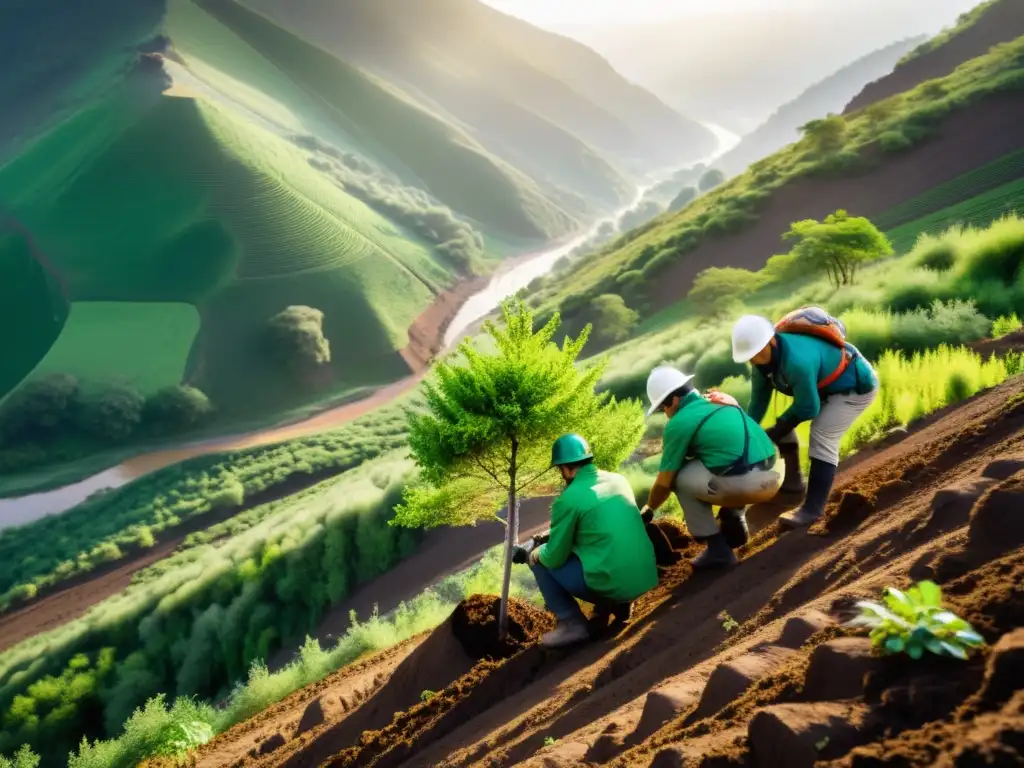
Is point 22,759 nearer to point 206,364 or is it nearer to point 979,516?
point 979,516

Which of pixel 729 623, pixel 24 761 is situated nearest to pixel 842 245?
pixel 729 623

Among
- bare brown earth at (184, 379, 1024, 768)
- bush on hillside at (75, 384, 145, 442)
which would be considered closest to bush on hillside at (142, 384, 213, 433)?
bush on hillside at (75, 384, 145, 442)

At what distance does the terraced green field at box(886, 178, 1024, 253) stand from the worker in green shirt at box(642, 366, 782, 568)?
25158mm

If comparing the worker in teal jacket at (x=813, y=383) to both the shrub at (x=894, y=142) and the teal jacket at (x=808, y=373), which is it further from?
the shrub at (x=894, y=142)

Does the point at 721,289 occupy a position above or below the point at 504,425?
below

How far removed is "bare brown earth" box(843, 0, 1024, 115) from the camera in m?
61.0

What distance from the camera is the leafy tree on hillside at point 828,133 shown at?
48.8 meters

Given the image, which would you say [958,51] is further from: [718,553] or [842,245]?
[718,553]

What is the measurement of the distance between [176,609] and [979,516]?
17.6 m

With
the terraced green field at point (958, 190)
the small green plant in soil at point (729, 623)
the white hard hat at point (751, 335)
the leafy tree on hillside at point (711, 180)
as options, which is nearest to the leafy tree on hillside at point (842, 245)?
the terraced green field at point (958, 190)

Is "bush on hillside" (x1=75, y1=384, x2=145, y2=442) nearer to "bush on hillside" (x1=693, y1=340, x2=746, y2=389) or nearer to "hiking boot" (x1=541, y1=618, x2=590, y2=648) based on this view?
"bush on hillside" (x1=693, y1=340, x2=746, y2=389)

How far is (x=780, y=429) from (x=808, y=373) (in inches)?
26.2

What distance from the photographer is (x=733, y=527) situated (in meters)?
6.13

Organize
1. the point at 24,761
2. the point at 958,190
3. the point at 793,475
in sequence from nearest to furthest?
the point at 793,475
the point at 24,761
the point at 958,190
